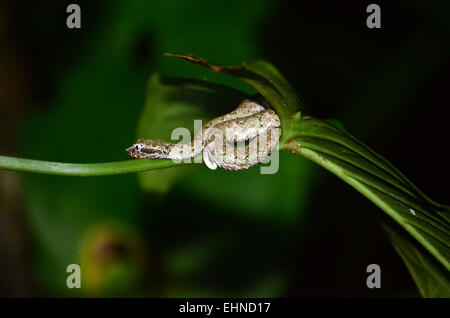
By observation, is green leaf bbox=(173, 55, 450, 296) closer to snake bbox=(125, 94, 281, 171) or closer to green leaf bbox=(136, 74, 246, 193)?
snake bbox=(125, 94, 281, 171)

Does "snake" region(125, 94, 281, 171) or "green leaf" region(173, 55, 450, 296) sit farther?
"snake" region(125, 94, 281, 171)

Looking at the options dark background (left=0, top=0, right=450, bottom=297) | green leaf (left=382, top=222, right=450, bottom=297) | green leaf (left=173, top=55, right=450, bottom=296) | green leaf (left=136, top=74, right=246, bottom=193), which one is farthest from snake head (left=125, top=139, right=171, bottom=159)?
dark background (left=0, top=0, right=450, bottom=297)

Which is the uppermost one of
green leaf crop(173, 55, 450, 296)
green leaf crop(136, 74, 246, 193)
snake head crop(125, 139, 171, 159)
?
green leaf crop(136, 74, 246, 193)

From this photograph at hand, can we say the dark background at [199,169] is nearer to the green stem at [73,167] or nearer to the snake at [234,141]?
the snake at [234,141]

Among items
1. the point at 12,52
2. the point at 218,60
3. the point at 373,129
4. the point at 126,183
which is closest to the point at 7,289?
the point at 126,183

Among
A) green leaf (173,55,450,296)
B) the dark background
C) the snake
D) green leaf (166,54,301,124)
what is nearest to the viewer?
green leaf (166,54,301,124)

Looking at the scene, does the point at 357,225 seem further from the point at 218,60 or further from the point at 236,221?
the point at 218,60

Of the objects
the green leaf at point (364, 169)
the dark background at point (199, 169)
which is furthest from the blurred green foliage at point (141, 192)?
the green leaf at point (364, 169)
